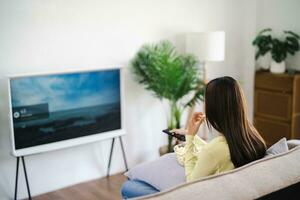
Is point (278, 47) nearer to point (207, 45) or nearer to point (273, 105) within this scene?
point (273, 105)

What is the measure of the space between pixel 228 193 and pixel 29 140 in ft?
7.16

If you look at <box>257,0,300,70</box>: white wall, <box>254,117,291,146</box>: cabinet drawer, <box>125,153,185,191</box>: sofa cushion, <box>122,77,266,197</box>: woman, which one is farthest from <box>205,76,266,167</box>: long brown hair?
<box>257,0,300,70</box>: white wall

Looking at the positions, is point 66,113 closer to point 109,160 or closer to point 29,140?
point 29,140

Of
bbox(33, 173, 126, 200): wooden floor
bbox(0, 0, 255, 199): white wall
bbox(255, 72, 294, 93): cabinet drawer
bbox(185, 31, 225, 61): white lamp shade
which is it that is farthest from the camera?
bbox(255, 72, 294, 93): cabinet drawer

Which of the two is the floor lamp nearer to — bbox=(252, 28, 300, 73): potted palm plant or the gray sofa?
bbox=(252, 28, 300, 73): potted palm plant

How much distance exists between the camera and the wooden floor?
3.45 meters

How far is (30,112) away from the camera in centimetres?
315

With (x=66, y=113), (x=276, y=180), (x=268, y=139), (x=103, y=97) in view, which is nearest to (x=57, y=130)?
(x=66, y=113)

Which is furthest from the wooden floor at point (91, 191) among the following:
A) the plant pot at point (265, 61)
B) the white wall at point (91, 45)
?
the plant pot at point (265, 61)

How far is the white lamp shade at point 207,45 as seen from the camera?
3.92 m

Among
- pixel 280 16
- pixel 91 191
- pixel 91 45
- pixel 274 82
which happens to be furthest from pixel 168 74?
pixel 280 16

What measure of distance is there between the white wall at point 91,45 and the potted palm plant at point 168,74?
0.37 feet

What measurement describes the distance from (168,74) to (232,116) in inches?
73.4

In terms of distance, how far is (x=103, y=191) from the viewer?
11.7 feet
